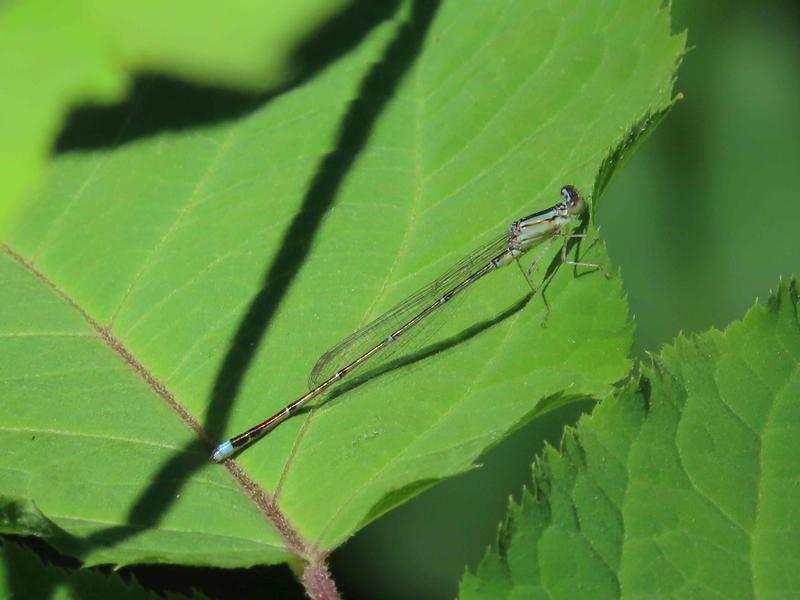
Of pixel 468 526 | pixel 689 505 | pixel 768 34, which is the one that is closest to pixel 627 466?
pixel 689 505

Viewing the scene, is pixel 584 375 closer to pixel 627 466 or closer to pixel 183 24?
pixel 627 466

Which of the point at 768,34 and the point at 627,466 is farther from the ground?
the point at 768,34

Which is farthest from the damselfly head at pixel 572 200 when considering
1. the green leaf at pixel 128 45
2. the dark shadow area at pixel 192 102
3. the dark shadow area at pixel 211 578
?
the dark shadow area at pixel 211 578

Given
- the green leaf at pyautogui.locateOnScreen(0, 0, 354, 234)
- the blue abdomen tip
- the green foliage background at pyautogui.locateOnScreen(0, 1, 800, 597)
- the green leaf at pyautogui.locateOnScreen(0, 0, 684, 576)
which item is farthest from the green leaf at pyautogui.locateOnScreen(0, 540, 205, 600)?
the green foliage background at pyautogui.locateOnScreen(0, 1, 800, 597)

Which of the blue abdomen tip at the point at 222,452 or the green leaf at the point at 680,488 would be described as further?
the blue abdomen tip at the point at 222,452

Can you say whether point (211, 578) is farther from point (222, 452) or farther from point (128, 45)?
point (128, 45)

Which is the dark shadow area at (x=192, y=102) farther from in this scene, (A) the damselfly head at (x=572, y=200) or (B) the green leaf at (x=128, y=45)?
(A) the damselfly head at (x=572, y=200)
